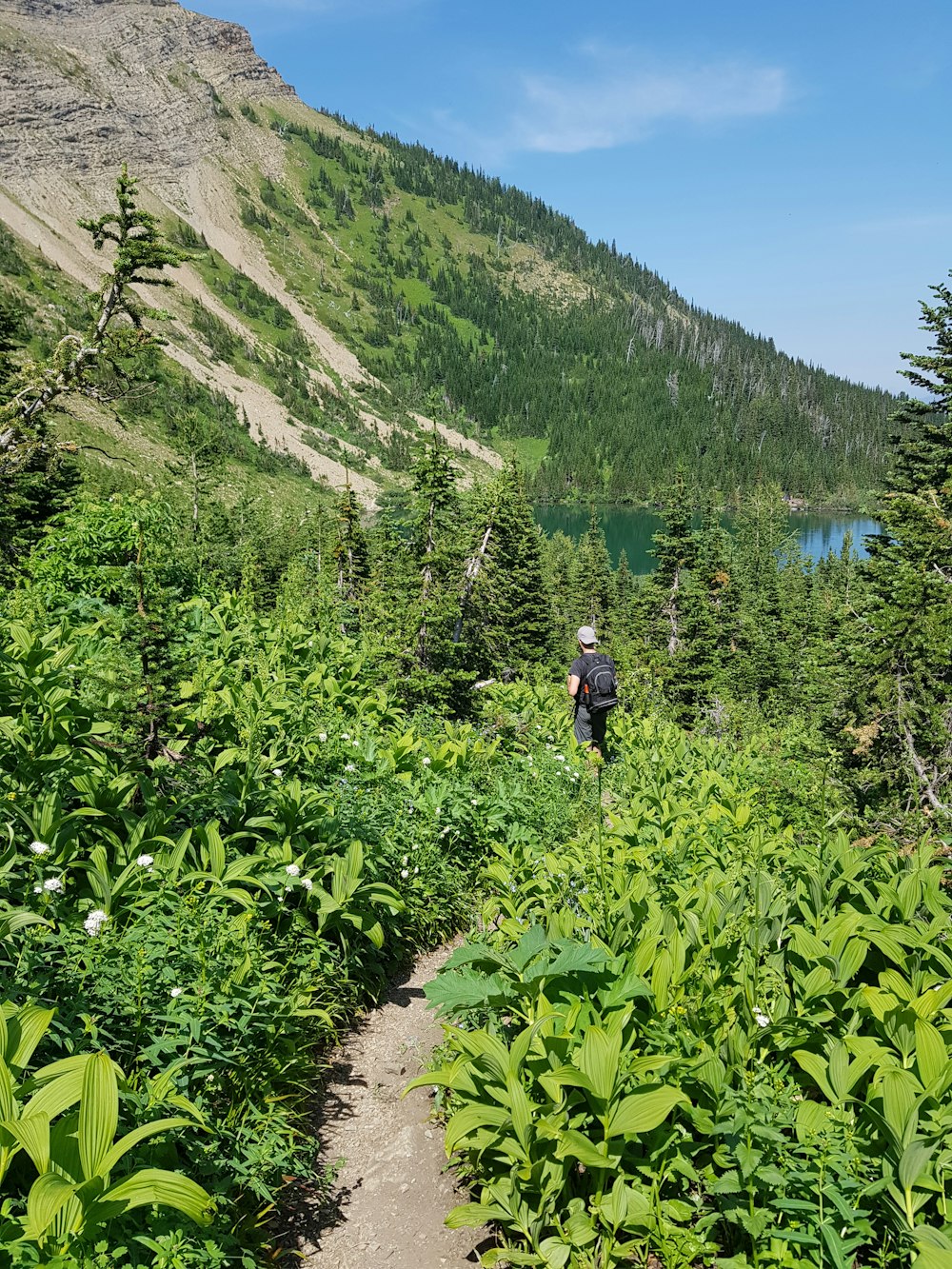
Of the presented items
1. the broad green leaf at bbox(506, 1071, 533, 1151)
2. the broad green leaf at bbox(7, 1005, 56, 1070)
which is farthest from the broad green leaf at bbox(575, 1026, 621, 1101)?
the broad green leaf at bbox(7, 1005, 56, 1070)

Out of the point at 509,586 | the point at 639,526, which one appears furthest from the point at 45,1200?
the point at 639,526

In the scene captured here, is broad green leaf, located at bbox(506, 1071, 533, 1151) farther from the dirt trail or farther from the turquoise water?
the turquoise water

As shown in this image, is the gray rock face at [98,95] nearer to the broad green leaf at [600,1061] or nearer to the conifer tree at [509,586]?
the conifer tree at [509,586]

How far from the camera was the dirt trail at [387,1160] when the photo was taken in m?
2.86

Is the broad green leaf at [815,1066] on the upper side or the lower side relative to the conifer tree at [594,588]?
lower

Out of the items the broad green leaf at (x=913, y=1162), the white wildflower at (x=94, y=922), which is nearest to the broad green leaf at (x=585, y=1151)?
the broad green leaf at (x=913, y=1162)

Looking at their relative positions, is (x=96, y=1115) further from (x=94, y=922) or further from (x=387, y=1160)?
(x=387, y=1160)

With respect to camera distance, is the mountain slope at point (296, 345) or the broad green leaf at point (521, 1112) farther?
the mountain slope at point (296, 345)

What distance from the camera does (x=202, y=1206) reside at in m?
2.00

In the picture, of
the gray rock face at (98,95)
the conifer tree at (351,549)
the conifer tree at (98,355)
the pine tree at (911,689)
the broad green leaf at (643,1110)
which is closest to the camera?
the broad green leaf at (643,1110)

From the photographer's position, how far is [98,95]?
159 metres

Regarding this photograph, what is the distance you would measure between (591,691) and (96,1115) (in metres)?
6.87

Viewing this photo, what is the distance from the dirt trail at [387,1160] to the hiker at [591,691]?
4.37 meters

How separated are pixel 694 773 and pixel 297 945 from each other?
4343mm
